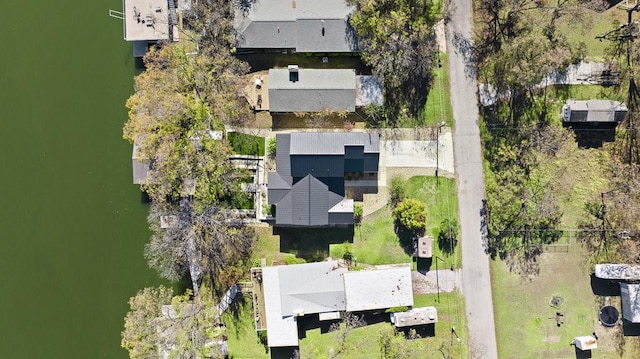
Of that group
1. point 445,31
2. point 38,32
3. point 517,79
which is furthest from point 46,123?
point 517,79

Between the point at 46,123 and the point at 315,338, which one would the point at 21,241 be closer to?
the point at 46,123

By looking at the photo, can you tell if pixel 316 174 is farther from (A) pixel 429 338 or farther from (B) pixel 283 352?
(A) pixel 429 338

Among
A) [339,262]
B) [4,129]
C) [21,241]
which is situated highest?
[4,129]

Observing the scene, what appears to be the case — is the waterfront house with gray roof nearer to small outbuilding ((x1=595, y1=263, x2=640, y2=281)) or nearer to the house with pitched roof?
the house with pitched roof

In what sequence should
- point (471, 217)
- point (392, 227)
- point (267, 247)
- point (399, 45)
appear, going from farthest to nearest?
point (267, 247) → point (392, 227) → point (471, 217) → point (399, 45)

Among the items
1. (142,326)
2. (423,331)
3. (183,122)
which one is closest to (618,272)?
(423,331)

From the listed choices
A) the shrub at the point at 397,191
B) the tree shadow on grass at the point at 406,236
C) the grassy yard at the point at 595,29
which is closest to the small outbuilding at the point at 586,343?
the tree shadow on grass at the point at 406,236

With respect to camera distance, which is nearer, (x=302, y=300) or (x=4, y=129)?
(x=302, y=300)
